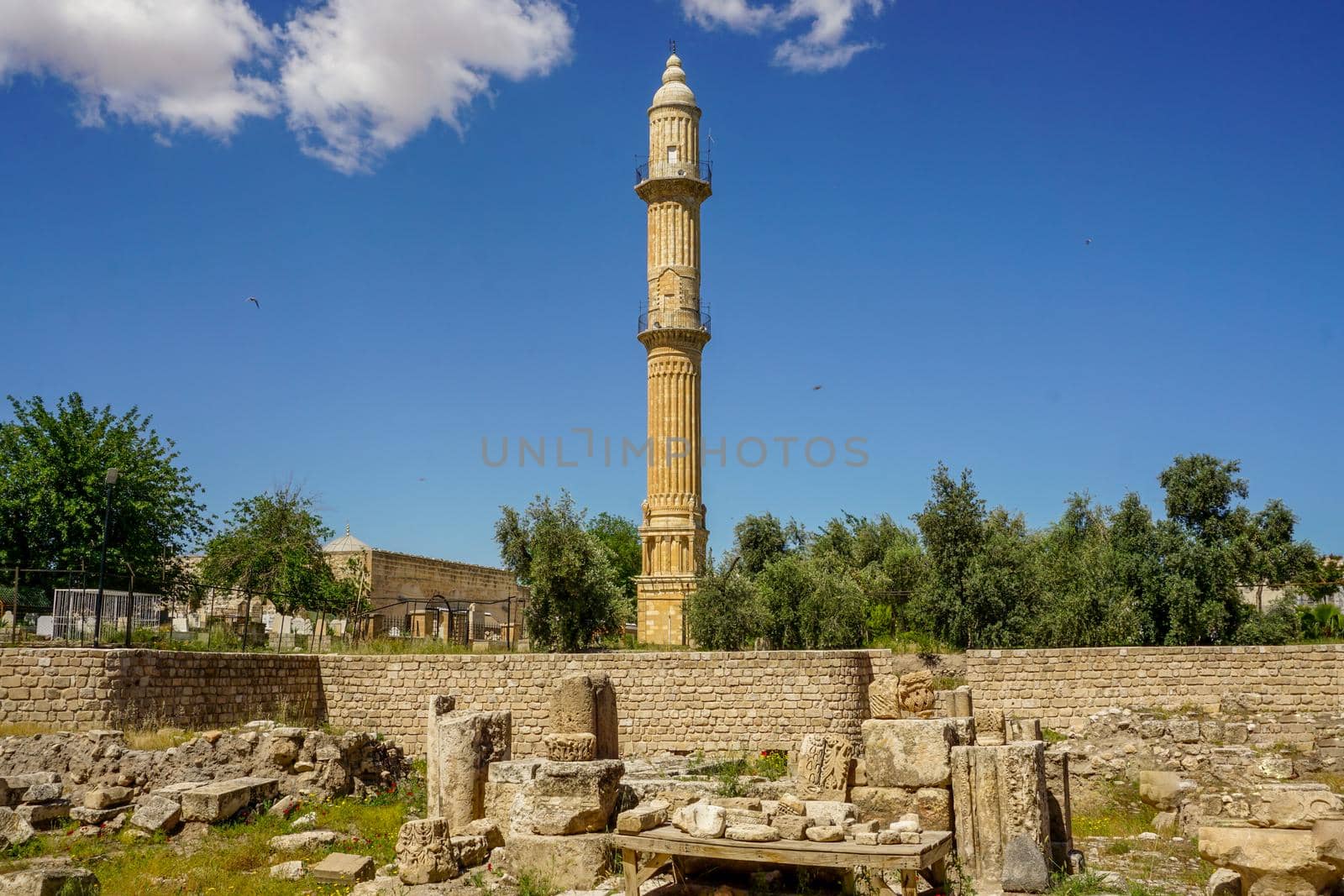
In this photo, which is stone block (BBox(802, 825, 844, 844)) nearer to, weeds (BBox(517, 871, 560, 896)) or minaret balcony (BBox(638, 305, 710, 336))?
weeds (BBox(517, 871, 560, 896))

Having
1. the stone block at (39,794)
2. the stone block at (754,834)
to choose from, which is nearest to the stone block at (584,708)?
the stone block at (754,834)

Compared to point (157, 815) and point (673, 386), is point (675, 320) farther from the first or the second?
point (157, 815)

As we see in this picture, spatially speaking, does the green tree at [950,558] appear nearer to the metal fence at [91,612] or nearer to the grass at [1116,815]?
the grass at [1116,815]

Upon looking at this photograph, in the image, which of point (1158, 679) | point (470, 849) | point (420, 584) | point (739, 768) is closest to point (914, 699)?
point (470, 849)

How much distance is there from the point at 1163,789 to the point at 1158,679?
156 inches

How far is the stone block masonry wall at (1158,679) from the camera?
58.6 ft

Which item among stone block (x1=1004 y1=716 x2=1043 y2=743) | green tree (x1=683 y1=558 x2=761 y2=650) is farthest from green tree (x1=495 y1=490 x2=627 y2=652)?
stone block (x1=1004 y1=716 x2=1043 y2=743)

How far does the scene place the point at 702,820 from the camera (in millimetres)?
8453

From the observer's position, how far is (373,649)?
21.3m

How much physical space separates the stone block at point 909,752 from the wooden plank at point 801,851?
1.63 metres

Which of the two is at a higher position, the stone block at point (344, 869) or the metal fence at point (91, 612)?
the metal fence at point (91, 612)

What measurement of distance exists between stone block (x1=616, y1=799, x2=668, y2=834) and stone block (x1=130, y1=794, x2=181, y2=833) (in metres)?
5.65

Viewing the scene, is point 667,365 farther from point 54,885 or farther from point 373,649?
point 54,885

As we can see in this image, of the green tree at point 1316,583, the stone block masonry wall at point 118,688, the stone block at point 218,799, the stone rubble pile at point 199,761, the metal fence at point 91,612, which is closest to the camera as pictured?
the stone block at point 218,799
